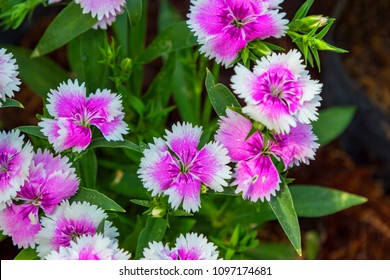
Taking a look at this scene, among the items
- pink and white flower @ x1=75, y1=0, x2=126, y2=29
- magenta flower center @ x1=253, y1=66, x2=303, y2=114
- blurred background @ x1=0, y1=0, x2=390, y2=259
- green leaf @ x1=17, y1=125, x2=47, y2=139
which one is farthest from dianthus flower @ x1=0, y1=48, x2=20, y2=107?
blurred background @ x1=0, y1=0, x2=390, y2=259

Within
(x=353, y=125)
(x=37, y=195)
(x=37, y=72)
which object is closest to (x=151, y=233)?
(x=37, y=195)

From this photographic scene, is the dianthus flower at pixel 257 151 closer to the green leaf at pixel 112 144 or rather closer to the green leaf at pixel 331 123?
the green leaf at pixel 112 144

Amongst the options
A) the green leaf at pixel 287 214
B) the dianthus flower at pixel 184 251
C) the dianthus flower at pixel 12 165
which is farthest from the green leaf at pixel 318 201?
the dianthus flower at pixel 12 165

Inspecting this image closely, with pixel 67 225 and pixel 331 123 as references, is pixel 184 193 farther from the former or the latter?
pixel 331 123

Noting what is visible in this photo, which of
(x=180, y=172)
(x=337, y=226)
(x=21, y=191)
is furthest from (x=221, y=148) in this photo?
(x=337, y=226)
